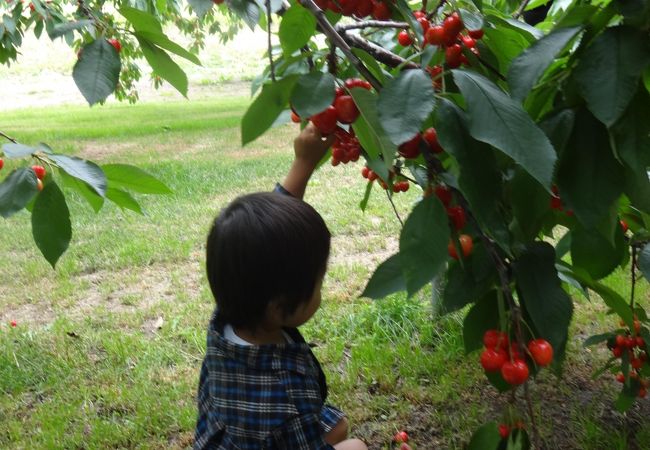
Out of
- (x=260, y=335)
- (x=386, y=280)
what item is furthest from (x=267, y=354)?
(x=386, y=280)

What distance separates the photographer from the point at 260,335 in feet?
5.69

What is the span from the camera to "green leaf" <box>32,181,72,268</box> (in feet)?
4.06

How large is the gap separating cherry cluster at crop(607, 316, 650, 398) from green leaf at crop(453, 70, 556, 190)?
1.19m

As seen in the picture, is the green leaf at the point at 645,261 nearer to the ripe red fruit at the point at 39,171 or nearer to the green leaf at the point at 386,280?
the green leaf at the point at 386,280

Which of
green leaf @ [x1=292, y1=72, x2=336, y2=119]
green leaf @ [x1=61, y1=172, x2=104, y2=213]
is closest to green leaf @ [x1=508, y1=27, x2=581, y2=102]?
green leaf @ [x1=292, y1=72, x2=336, y2=119]

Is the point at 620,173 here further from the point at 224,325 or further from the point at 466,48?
the point at 224,325

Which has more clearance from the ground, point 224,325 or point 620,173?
point 620,173

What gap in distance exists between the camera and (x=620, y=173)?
39.8 inches

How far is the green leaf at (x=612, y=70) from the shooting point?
0.91 metres

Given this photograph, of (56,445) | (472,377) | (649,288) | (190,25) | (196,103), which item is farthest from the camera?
(196,103)

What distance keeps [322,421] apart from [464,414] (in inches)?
33.5

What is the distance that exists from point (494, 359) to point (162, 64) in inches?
31.6

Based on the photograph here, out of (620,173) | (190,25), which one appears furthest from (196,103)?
(620,173)

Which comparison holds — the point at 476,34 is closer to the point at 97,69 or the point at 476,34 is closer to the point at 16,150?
the point at 97,69
